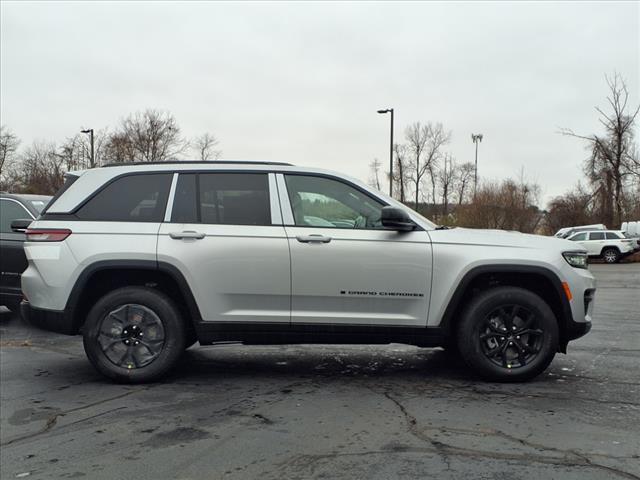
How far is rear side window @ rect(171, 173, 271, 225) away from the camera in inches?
194

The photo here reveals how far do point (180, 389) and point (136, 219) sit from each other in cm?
151

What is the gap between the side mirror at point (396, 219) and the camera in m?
4.68

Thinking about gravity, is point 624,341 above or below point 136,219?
below

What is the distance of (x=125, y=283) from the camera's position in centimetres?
507

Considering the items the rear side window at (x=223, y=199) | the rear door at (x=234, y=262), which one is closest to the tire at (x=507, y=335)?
the rear door at (x=234, y=262)

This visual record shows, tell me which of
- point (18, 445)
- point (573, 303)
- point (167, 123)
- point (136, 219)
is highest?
point (167, 123)

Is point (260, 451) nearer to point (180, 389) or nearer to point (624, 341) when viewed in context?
point (180, 389)

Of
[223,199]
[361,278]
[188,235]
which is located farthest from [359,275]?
[188,235]

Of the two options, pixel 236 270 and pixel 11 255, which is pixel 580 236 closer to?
pixel 11 255

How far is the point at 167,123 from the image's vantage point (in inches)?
1677

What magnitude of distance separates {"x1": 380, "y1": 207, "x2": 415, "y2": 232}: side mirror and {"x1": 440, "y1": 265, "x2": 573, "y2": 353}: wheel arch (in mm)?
641

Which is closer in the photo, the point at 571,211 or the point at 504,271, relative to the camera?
the point at 504,271

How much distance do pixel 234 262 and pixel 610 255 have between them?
27.7 m

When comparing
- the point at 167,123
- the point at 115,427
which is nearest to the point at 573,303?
the point at 115,427
